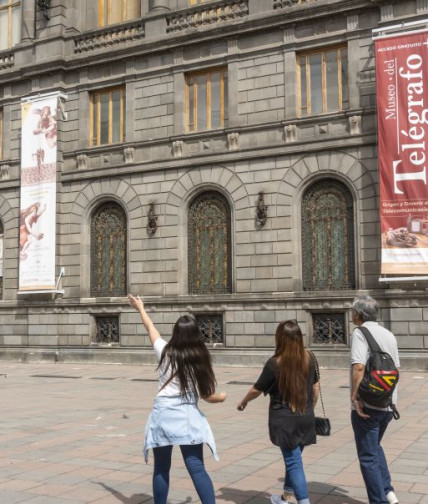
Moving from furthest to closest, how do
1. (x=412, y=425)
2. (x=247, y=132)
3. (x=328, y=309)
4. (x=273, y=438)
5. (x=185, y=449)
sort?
(x=247, y=132), (x=328, y=309), (x=412, y=425), (x=273, y=438), (x=185, y=449)

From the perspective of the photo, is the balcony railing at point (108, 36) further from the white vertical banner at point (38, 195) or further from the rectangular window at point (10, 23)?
the rectangular window at point (10, 23)

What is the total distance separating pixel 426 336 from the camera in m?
18.9

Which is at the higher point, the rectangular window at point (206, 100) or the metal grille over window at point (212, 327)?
the rectangular window at point (206, 100)

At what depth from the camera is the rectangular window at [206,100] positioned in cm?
2294

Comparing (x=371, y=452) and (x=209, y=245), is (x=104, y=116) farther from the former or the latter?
(x=371, y=452)

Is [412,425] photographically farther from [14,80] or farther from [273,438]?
[14,80]

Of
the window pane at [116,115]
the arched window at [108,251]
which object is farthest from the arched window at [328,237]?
the window pane at [116,115]

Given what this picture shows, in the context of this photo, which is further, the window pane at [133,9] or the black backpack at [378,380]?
the window pane at [133,9]

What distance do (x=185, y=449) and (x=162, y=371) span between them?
26.3 inches

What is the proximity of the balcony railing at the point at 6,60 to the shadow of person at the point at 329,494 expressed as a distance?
24265 millimetres

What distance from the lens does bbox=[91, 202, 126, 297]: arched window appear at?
2413 cm

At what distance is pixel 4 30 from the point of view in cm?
2772

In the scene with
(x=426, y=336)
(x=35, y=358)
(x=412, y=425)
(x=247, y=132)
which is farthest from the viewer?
(x=35, y=358)

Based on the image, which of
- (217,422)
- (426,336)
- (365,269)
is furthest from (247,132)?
(217,422)
